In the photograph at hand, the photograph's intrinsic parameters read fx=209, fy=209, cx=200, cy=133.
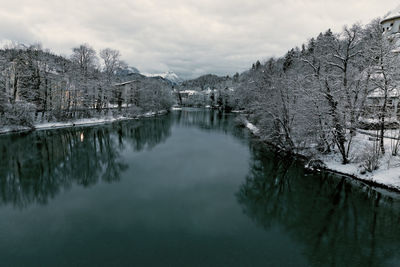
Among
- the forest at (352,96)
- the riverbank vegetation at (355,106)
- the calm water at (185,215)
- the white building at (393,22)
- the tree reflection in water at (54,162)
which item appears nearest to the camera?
the calm water at (185,215)

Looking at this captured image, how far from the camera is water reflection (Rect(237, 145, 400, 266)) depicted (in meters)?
8.03

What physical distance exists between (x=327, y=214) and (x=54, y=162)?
20.5 meters

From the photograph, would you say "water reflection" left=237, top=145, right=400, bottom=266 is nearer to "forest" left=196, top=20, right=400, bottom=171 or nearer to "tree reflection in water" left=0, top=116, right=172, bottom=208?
"forest" left=196, top=20, right=400, bottom=171

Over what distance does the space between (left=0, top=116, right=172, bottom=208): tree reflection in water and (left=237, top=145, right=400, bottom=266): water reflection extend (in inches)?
410

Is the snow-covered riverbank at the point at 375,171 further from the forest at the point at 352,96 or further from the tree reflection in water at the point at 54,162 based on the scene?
the tree reflection in water at the point at 54,162

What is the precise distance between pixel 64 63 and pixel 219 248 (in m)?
46.7

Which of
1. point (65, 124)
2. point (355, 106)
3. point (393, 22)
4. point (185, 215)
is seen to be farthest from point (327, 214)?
point (393, 22)

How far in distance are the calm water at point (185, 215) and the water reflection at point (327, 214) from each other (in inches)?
2.3

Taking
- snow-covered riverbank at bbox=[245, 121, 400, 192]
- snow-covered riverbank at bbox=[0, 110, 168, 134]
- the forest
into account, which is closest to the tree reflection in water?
snow-covered riverbank at bbox=[0, 110, 168, 134]

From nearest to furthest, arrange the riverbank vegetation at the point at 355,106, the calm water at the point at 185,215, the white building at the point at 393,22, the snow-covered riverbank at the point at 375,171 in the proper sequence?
the calm water at the point at 185,215 → the snow-covered riverbank at the point at 375,171 → the riverbank vegetation at the point at 355,106 → the white building at the point at 393,22

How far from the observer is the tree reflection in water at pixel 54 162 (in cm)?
1275

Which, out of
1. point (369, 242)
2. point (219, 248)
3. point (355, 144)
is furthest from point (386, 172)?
point (219, 248)

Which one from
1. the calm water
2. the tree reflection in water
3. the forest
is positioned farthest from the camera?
the forest

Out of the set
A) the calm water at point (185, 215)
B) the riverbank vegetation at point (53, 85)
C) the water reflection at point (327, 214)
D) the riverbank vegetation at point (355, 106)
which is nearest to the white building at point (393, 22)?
the riverbank vegetation at point (355, 106)
